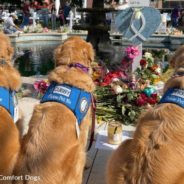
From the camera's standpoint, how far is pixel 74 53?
4395mm

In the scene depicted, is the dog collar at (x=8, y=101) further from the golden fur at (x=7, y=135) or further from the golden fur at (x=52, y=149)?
the golden fur at (x=52, y=149)

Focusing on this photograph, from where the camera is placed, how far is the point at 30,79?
8570 mm

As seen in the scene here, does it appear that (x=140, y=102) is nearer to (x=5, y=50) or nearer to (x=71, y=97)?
(x=71, y=97)

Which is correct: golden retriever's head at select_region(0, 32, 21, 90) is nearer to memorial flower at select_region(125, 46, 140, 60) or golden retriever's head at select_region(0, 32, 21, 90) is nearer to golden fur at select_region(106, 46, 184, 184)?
golden fur at select_region(106, 46, 184, 184)

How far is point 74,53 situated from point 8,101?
106cm

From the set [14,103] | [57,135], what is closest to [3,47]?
[14,103]

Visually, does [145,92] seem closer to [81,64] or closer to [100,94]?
[100,94]

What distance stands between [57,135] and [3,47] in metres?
1.51

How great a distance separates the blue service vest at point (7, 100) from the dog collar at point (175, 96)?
5.19 feet

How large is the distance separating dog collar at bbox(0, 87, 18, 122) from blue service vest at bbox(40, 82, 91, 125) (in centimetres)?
31

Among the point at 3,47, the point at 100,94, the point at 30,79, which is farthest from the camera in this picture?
the point at 30,79

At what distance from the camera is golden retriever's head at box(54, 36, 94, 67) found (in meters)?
4.36

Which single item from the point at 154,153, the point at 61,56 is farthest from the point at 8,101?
the point at 154,153

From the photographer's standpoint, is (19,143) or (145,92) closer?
(19,143)
